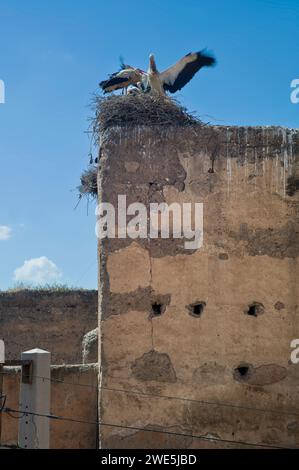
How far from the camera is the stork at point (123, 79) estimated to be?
953cm

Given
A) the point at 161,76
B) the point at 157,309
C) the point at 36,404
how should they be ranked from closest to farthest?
the point at 36,404 → the point at 157,309 → the point at 161,76

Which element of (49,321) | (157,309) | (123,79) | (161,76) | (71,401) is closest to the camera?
(157,309)

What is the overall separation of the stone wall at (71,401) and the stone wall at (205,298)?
752mm

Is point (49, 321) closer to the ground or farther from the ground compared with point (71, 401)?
farther from the ground

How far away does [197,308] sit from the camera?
8.41m

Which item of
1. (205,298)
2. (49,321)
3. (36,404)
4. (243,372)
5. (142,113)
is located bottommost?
(36,404)

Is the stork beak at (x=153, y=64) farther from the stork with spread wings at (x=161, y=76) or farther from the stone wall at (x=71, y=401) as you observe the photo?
the stone wall at (x=71, y=401)

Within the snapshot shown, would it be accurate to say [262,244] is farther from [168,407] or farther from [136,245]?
[168,407]

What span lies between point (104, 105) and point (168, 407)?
3527 millimetres

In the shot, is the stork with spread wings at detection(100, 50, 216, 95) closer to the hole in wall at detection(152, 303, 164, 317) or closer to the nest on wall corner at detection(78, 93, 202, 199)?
the nest on wall corner at detection(78, 93, 202, 199)

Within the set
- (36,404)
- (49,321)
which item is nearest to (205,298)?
(36,404)

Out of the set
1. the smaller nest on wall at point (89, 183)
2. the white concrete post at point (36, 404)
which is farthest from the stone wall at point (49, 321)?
the white concrete post at point (36, 404)

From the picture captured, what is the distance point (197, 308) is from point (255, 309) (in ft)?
2.19

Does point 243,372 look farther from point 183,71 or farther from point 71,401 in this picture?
point 183,71
